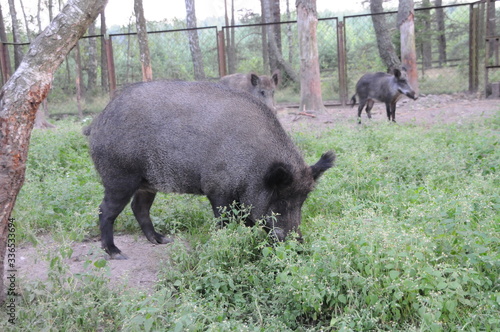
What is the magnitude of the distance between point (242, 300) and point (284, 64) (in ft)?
50.3

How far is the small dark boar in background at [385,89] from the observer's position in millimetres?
12406

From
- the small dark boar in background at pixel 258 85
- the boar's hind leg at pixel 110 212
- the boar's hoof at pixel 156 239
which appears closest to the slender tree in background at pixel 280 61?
the small dark boar in background at pixel 258 85

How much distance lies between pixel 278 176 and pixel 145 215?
5.60 feet

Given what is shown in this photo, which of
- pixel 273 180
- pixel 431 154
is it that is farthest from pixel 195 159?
pixel 431 154

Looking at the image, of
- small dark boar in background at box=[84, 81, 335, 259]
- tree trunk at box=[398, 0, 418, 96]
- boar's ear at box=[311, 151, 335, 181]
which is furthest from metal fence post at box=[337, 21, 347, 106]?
boar's ear at box=[311, 151, 335, 181]

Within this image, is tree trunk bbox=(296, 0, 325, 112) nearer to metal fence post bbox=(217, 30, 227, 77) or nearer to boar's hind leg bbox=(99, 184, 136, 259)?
metal fence post bbox=(217, 30, 227, 77)

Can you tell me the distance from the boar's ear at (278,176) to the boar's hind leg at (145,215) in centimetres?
151

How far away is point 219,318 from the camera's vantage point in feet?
11.2

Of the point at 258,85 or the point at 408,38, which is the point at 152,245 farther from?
the point at 408,38

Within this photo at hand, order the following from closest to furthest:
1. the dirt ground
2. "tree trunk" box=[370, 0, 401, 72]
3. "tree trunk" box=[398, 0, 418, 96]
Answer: the dirt ground → "tree trunk" box=[398, 0, 418, 96] → "tree trunk" box=[370, 0, 401, 72]

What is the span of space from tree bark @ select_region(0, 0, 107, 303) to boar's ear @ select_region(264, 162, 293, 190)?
6.22 ft

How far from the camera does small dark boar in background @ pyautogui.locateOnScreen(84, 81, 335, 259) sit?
460cm

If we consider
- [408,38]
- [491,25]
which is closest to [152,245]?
[408,38]

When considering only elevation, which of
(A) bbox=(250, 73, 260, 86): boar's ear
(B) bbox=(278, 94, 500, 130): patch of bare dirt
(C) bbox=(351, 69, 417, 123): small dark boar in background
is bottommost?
(B) bbox=(278, 94, 500, 130): patch of bare dirt
